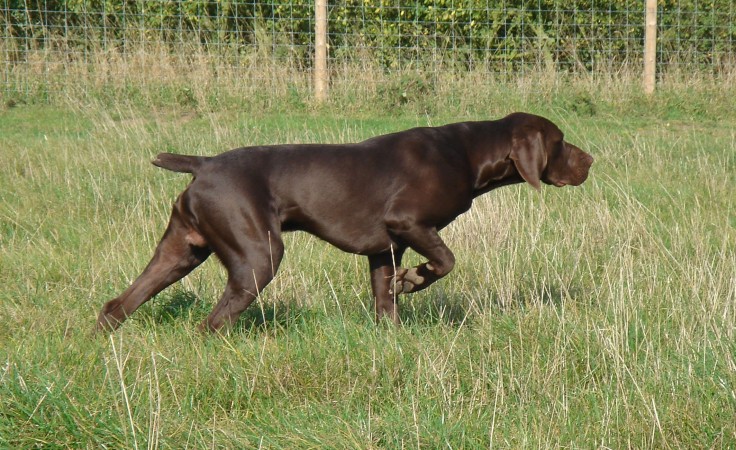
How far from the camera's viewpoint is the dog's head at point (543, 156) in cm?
479

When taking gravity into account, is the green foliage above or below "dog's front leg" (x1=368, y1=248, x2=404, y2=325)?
above

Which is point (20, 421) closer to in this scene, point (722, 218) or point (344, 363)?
point (344, 363)

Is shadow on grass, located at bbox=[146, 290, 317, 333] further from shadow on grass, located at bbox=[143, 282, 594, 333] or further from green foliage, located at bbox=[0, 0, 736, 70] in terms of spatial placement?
green foliage, located at bbox=[0, 0, 736, 70]

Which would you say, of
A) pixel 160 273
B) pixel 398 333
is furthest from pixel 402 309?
pixel 160 273

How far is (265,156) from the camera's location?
4496mm

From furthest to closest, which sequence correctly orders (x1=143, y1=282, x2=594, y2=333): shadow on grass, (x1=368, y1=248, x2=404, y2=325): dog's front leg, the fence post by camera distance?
1. the fence post
2. (x1=368, y1=248, x2=404, y2=325): dog's front leg
3. (x1=143, y1=282, x2=594, y2=333): shadow on grass

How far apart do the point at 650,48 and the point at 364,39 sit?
3.72 meters

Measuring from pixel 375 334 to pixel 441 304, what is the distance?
1.01 meters

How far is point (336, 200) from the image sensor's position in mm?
4551

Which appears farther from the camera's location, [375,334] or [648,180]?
[648,180]

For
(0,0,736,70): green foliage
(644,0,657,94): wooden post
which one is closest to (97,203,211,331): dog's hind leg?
(0,0,736,70): green foliage

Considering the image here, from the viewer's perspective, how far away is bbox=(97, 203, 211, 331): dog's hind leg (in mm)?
4547

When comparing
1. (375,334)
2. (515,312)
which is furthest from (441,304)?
(375,334)

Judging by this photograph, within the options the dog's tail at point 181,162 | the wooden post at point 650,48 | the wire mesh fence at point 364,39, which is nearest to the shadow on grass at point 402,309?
the dog's tail at point 181,162
